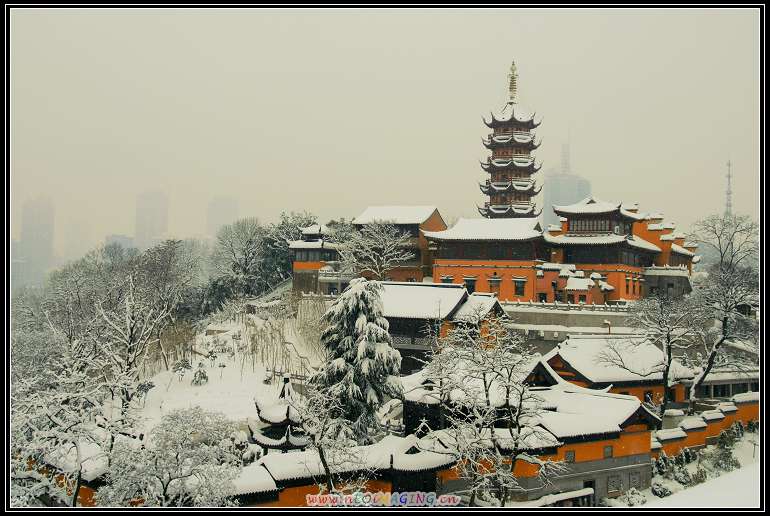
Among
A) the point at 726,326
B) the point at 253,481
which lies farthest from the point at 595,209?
the point at 253,481

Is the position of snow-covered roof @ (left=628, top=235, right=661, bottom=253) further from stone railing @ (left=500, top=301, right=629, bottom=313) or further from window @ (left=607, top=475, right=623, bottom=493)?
window @ (left=607, top=475, right=623, bottom=493)

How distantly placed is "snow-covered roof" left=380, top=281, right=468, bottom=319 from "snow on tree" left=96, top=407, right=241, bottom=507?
1115 centimetres

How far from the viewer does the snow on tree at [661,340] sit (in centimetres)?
1753

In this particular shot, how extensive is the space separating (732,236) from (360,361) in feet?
57.2

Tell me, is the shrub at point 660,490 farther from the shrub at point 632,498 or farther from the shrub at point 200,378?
the shrub at point 200,378

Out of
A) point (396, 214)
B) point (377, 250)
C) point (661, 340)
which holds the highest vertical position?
point (396, 214)

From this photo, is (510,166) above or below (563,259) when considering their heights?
above

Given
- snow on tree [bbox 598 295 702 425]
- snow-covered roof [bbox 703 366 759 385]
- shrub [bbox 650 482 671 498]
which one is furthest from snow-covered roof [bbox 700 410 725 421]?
shrub [bbox 650 482 671 498]

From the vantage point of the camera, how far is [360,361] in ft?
49.3

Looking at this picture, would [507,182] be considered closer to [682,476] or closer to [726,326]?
[726,326]

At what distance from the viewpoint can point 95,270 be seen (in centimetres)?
2961

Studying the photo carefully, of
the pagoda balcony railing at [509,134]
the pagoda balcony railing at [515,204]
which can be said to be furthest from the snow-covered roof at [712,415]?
the pagoda balcony railing at [509,134]

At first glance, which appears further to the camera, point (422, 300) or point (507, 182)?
point (507, 182)

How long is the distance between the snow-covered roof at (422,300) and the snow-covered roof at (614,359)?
433 centimetres
